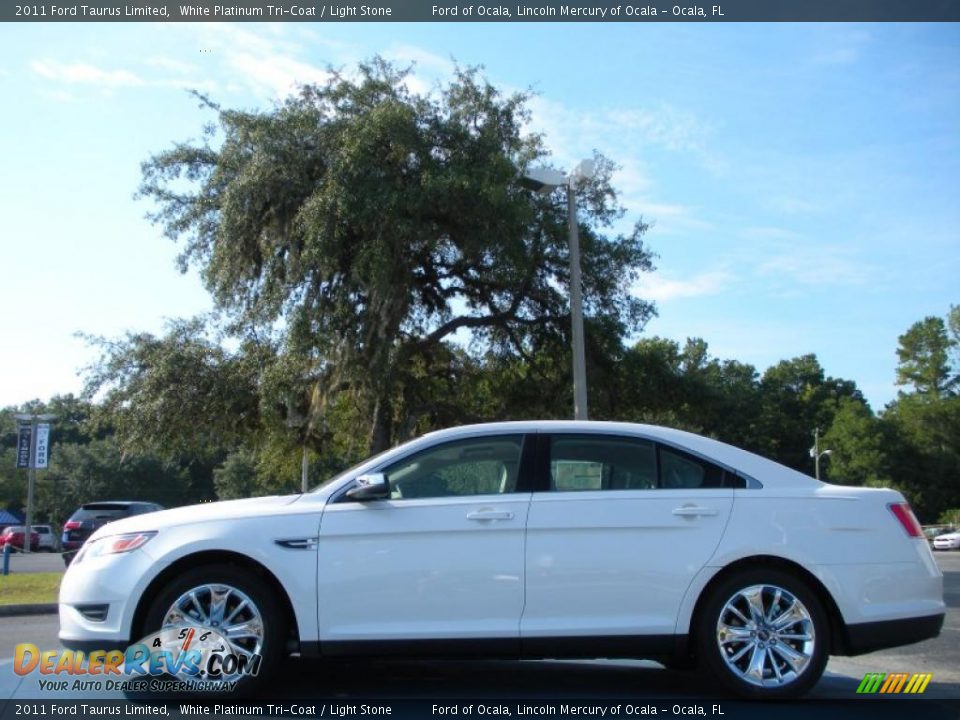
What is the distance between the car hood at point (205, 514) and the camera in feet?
17.2

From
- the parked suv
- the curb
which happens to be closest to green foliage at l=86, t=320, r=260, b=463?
the parked suv

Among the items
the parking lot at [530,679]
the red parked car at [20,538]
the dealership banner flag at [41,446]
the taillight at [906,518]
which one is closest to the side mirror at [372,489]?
the parking lot at [530,679]

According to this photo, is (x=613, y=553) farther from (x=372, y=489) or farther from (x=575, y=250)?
(x=575, y=250)

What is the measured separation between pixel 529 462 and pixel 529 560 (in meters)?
0.63

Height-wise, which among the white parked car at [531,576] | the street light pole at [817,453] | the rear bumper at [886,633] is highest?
the street light pole at [817,453]

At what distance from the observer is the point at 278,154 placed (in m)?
17.3

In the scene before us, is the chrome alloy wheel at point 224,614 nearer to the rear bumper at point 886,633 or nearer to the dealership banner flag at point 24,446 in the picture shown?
the rear bumper at point 886,633

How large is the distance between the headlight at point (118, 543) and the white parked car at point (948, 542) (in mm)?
37567

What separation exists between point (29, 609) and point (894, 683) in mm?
10633

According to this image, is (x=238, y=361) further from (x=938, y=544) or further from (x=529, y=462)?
(x=938, y=544)

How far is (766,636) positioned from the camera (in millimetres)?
5168

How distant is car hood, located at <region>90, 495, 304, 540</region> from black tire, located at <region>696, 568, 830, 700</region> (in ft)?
8.17

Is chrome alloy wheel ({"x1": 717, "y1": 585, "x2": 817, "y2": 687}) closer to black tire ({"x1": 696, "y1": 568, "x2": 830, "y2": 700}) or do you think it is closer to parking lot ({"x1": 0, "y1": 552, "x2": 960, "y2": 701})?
black tire ({"x1": 696, "y1": 568, "x2": 830, "y2": 700})

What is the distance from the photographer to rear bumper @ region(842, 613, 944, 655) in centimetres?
516
